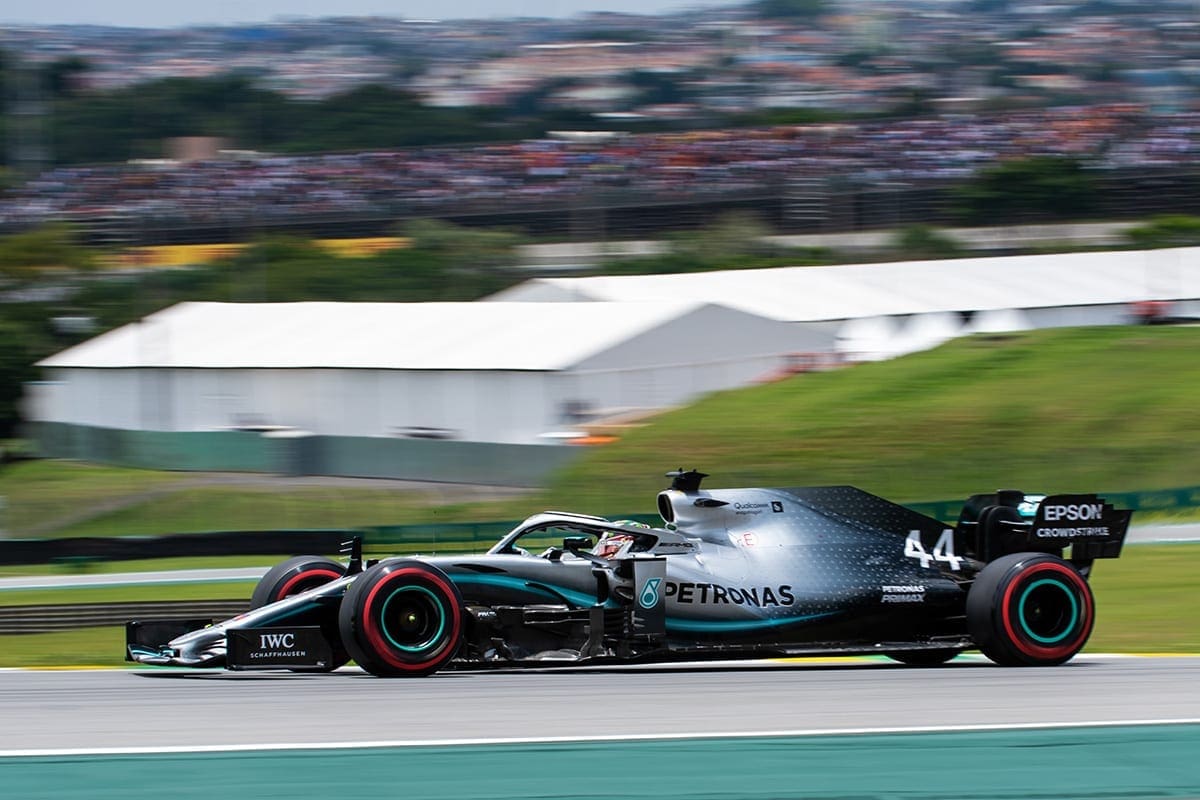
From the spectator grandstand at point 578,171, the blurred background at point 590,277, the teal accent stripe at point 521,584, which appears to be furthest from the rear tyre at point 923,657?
the spectator grandstand at point 578,171

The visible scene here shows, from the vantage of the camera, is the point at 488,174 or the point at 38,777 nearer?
the point at 38,777

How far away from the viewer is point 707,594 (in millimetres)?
9852

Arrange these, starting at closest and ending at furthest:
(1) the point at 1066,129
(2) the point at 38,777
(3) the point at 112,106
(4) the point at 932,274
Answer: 1. (2) the point at 38,777
2. (4) the point at 932,274
3. (1) the point at 1066,129
4. (3) the point at 112,106

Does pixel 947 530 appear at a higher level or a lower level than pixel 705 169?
lower

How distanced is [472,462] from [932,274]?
21.6m

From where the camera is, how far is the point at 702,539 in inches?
402

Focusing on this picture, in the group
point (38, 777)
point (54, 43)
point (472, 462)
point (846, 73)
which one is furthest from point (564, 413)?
point (54, 43)

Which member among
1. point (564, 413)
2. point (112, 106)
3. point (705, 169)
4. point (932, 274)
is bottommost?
point (564, 413)

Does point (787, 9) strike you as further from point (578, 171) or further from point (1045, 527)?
point (1045, 527)

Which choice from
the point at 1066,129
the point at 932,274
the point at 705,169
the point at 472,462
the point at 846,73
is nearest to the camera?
the point at 472,462

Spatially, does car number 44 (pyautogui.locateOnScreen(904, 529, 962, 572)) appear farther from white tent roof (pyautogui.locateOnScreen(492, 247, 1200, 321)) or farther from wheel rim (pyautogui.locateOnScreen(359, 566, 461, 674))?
white tent roof (pyautogui.locateOnScreen(492, 247, 1200, 321))

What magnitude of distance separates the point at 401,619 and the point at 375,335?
29737mm

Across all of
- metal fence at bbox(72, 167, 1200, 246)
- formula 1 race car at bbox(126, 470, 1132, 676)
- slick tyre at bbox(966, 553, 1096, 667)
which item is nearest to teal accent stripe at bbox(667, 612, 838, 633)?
formula 1 race car at bbox(126, 470, 1132, 676)

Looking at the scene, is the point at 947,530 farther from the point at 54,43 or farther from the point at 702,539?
the point at 54,43
